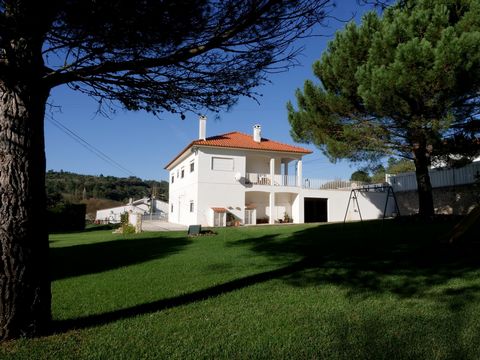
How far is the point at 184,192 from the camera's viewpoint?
93.4ft

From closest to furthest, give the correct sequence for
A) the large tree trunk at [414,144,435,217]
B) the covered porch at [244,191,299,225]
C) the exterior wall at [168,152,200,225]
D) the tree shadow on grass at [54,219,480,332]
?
1. the tree shadow on grass at [54,219,480,332]
2. the large tree trunk at [414,144,435,217]
3. the exterior wall at [168,152,200,225]
4. the covered porch at [244,191,299,225]

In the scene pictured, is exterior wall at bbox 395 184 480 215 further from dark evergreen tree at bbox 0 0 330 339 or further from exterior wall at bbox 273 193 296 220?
dark evergreen tree at bbox 0 0 330 339

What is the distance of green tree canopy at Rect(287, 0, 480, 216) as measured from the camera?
11805 mm

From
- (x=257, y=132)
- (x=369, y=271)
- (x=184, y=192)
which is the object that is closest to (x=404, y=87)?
(x=369, y=271)

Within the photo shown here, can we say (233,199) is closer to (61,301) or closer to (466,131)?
(466,131)

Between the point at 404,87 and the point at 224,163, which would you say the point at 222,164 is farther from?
the point at 404,87

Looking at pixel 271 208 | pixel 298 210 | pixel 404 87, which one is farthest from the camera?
pixel 298 210

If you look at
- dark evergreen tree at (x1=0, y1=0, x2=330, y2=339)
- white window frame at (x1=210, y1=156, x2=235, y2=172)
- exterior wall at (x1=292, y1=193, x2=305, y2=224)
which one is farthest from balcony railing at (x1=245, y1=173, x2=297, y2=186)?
dark evergreen tree at (x1=0, y1=0, x2=330, y2=339)

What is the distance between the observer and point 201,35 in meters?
4.10

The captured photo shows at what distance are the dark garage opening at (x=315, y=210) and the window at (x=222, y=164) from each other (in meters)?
6.26

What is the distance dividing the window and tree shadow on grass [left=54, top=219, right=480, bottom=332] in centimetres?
1429

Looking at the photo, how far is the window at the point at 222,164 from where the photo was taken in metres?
24.8

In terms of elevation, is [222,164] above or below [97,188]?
below

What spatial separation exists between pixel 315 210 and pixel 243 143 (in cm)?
724
